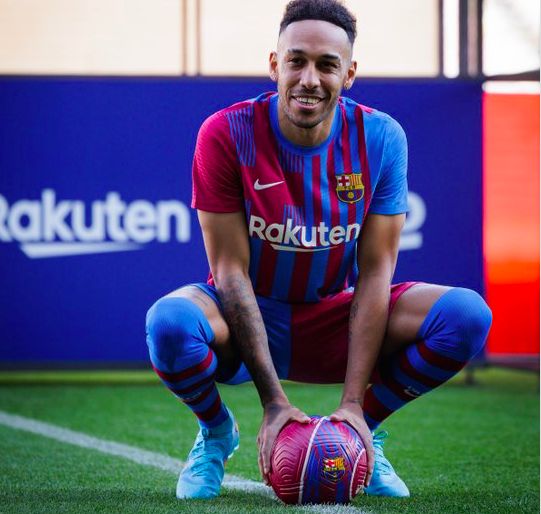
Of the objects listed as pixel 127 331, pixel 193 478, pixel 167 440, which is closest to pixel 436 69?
pixel 127 331

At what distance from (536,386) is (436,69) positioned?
208cm

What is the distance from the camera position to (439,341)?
3.37 metres

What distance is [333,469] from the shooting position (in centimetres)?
312

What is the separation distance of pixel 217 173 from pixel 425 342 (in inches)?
31.4

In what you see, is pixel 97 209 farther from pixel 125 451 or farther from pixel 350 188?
pixel 350 188

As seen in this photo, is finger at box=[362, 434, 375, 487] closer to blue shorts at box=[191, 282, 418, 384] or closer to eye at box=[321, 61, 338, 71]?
blue shorts at box=[191, 282, 418, 384]

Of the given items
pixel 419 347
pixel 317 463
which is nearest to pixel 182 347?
pixel 317 463

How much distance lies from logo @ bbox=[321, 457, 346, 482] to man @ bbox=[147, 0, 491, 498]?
0.50 feet

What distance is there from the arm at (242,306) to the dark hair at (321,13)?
24.2 inches

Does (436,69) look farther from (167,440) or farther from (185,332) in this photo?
(185,332)

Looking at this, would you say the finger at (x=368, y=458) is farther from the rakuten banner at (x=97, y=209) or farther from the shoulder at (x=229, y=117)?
the rakuten banner at (x=97, y=209)

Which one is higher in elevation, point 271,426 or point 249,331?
point 249,331

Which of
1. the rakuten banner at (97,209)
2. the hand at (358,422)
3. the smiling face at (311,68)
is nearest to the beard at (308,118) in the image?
the smiling face at (311,68)

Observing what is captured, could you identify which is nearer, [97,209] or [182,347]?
[182,347]
